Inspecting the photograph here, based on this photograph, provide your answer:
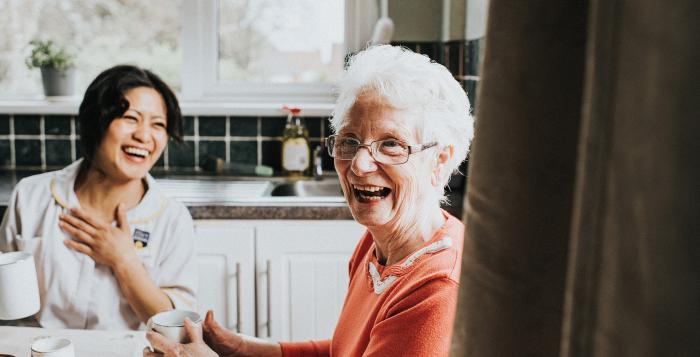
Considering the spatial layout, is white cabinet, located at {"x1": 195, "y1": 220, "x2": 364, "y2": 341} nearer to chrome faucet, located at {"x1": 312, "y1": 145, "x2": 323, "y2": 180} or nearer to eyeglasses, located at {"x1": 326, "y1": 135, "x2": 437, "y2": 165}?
chrome faucet, located at {"x1": 312, "y1": 145, "x2": 323, "y2": 180}

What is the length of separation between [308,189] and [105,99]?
120cm

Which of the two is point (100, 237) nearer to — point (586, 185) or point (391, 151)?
point (391, 151)

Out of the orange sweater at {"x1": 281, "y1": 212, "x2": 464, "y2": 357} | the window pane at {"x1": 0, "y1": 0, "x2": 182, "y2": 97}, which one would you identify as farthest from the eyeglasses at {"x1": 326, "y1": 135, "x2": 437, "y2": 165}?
the window pane at {"x1": 0, "y1": 0, "x2": 182, "y2": 97}

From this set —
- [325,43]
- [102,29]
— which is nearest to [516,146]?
[325,43]

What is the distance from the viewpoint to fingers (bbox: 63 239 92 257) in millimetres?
1638

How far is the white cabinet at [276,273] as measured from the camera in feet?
7.46

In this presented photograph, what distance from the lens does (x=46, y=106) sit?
289 centimetres

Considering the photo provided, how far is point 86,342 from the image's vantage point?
1.29 metres

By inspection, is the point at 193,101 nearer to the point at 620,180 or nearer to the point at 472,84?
the point at 472,84

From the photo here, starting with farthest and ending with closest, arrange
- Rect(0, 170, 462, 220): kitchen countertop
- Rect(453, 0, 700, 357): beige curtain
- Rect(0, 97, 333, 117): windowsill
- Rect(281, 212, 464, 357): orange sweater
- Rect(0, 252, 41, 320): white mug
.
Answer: Rect(0, 97, 333, 117): windowsill, Rect(0, 170, 462, 220): kitchen countertop, Rect(0, 252, 41, 320): white mug, Rect(281, 212, 464, 357): orange sweater, Rect(453, 0, 700, 357): beige curtain

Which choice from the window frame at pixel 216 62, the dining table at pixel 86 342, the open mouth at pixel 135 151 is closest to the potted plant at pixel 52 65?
the window frame at pixel 216 62

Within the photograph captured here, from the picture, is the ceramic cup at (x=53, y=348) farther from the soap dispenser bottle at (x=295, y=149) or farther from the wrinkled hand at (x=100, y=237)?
the soap dispenser bottle at (x=295, y=149)

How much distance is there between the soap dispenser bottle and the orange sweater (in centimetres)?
157

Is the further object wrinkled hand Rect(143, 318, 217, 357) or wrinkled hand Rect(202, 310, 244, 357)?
wrinkled hand Rect(202, 310, 244, 357)
